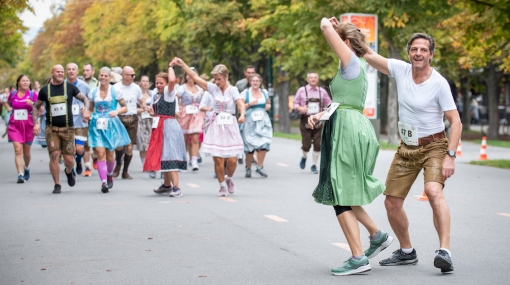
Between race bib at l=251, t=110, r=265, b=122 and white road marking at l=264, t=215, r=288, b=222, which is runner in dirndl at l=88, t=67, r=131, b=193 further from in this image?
white road marking at l=264, t=215, r=288, b=222

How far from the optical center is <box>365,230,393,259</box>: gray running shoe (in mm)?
7395

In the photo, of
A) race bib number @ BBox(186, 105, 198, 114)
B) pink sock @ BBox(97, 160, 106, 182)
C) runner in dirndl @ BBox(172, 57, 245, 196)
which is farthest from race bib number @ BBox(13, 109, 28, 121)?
runner in dirndl @ BBox(172, 57, 245, 196)

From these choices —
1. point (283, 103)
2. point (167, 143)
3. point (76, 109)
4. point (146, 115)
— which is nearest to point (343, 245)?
point (167, 143)

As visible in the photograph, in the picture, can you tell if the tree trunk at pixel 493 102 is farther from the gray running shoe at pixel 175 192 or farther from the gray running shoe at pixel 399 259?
the gray running shoe at pixel 399 259

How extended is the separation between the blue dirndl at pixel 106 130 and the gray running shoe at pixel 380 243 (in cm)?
750

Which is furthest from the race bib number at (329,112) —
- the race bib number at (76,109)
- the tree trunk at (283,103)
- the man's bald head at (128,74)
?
the tree trunk at (283,103)

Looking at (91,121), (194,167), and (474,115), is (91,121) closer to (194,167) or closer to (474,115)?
(194,167)

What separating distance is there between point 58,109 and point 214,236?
544 cm

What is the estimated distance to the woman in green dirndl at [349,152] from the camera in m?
7.04

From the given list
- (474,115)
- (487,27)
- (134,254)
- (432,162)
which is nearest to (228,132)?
(134,254)

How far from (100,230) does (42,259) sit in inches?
70.9

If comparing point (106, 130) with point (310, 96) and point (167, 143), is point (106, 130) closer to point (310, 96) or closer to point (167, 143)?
point (167, 143)

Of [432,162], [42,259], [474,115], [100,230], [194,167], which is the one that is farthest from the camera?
[474,115]

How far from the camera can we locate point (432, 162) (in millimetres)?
7203
